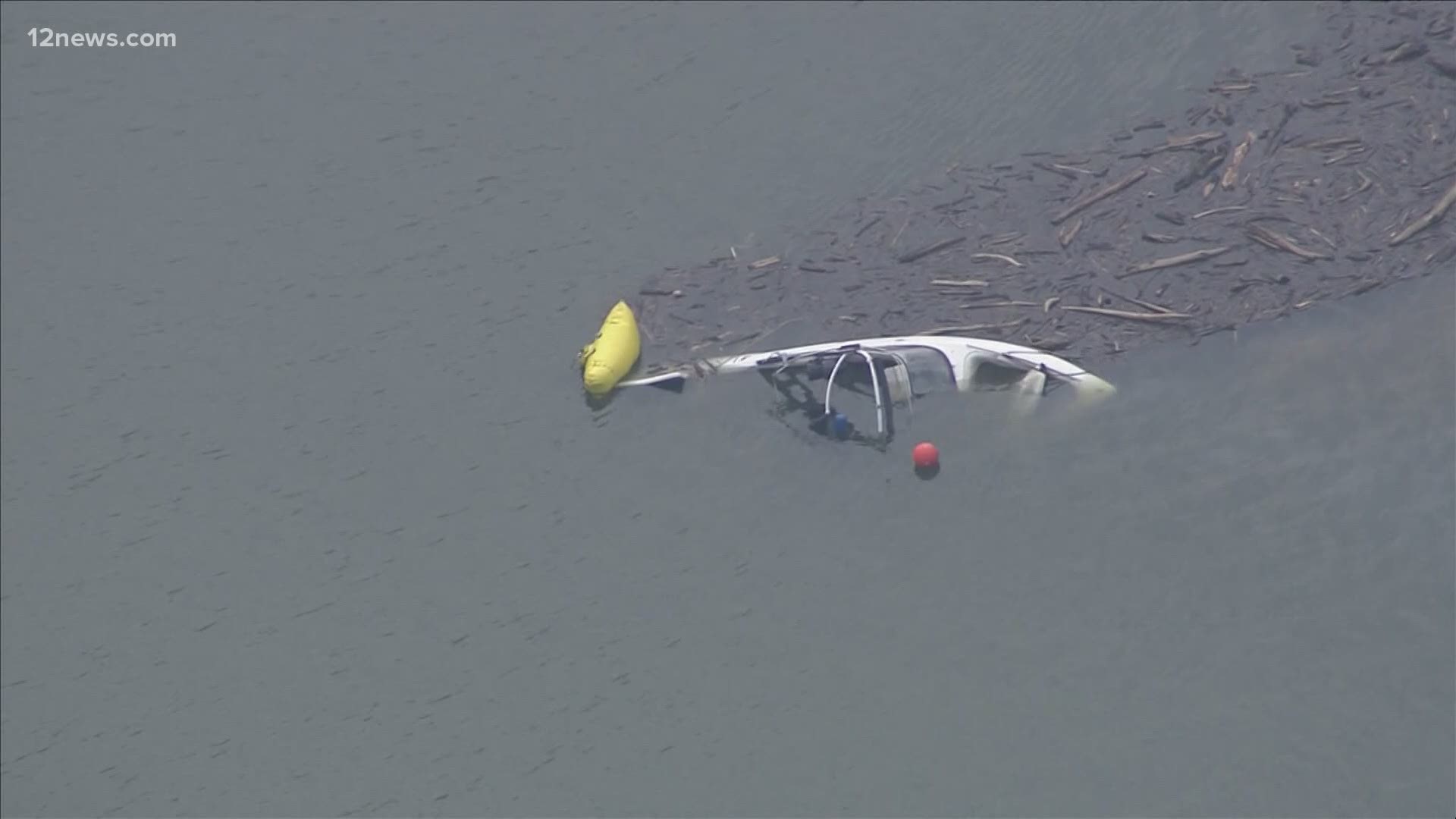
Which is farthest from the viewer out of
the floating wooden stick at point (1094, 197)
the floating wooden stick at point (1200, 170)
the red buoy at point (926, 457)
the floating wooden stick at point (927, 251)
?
the floating wooden stick at point (927, 251)

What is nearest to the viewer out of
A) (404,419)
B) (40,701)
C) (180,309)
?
(40,701)

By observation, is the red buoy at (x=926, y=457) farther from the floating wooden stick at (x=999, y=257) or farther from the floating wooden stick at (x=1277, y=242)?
the floating wooden stick at (x=1277, y=242)

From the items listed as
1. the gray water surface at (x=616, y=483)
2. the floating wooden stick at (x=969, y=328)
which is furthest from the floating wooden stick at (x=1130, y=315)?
the floating wooden stick at (x=969, y=328)

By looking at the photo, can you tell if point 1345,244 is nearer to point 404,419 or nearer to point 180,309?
point 404,419

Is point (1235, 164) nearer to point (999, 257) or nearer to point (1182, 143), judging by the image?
point (1182, 143)

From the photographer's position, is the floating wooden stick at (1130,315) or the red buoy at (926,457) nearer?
the red buoy at (926,457)

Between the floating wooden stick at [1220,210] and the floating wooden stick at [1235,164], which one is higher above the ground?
the floating wooden stick at [1235,164]

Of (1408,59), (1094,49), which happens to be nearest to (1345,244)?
(1408,59)
